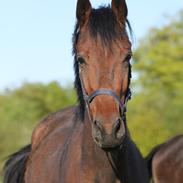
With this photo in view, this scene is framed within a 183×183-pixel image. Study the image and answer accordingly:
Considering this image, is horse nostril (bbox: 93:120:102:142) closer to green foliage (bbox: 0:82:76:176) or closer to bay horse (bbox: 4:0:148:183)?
bay horse (bbox: 4:0:148:183)

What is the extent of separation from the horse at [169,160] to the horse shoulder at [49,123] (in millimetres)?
2355

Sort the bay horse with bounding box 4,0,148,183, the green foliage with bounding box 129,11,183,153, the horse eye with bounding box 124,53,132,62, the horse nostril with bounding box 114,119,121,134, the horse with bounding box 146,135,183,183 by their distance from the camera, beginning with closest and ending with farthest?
the horse nostril with bounding box 114,119,121,134 < the bay horse with bounding box 4,0,148,183 < the horse eye with bounding box 124,53,132,62 < the horse with bounding box 146,135,183,183 < the green foliage with bounding box 129,11,183,153

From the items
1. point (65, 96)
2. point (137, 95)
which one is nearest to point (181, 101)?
point (137, 95)

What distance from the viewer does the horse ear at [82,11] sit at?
5469 mm

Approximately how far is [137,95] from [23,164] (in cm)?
4701

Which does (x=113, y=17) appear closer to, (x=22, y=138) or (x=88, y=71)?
(x=88, y=71)

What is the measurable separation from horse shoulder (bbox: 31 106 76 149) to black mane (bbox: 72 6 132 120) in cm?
220

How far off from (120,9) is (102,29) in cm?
37

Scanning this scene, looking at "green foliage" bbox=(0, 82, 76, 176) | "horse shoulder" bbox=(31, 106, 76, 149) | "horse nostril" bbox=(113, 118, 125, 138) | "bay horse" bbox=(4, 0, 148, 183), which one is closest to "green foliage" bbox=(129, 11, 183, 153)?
"green foliage" bbox=(0, 82, 76, 176)

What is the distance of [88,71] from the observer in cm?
512

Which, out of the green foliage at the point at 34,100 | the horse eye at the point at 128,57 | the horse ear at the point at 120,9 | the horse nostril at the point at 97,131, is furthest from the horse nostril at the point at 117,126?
the green foliage at the point at 34,100

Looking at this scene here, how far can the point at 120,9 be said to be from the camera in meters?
5.51

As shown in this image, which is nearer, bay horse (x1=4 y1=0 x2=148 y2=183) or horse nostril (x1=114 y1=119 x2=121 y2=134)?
horse nostril (x1=114 y1=119 x2=121 y2=134)

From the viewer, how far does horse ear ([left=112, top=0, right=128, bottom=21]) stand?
18.0 ft
